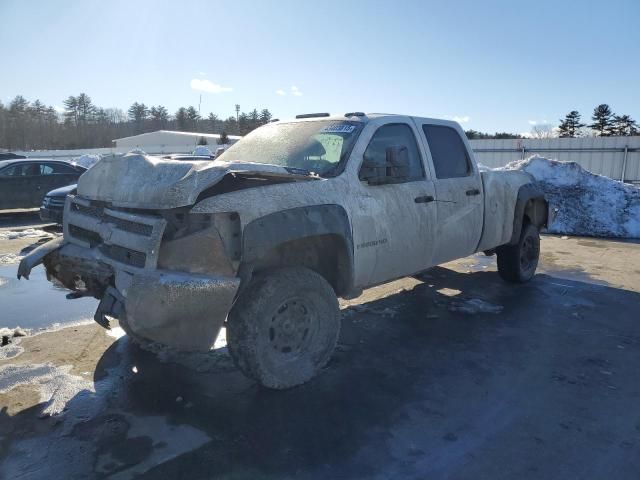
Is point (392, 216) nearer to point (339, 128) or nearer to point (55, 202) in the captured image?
point (339, 128)

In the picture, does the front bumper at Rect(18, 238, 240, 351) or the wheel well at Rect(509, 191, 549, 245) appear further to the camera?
the wheel well at Rect(509, 191, 549, 245)

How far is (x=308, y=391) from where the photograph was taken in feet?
12.7

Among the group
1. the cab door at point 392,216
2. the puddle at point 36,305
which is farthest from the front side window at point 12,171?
the cab door at point 392,216

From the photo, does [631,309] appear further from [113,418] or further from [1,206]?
[1,206]

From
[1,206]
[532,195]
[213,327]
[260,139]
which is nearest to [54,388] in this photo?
[213,327]

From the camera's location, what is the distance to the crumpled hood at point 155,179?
10.9ft

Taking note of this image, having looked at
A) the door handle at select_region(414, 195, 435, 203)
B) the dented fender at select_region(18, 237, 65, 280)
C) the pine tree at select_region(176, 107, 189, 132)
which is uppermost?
the pine tree at select_region(176, 107, 189, 132)

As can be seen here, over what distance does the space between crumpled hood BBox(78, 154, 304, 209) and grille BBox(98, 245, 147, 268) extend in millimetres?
316

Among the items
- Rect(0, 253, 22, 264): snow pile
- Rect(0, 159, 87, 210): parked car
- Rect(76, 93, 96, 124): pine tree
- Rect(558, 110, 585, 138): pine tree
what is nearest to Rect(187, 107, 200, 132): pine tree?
Rect(76, 93, 96, 124): pine tree

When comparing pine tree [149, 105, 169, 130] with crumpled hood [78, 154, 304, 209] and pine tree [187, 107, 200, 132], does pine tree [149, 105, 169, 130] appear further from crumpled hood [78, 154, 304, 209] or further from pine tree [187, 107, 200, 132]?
crumpled hood [78, 154, 304, 209]

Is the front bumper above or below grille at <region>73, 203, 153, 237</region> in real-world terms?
below

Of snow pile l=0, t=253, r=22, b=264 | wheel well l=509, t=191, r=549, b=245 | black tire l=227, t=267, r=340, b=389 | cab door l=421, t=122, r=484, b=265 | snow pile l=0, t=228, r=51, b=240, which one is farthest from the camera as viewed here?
snow pile l=0, t=228, r=51, b=240

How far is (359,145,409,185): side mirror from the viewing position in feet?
14.0

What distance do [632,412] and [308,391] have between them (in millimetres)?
2282
